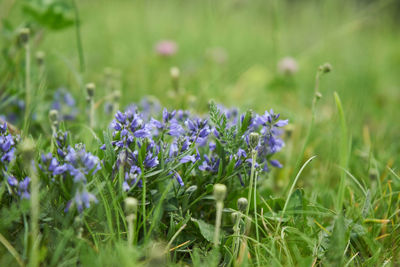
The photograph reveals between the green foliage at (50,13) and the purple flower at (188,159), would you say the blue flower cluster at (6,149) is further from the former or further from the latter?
the green foliage at (50,13)

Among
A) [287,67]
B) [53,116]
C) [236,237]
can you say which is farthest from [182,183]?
[287,67]

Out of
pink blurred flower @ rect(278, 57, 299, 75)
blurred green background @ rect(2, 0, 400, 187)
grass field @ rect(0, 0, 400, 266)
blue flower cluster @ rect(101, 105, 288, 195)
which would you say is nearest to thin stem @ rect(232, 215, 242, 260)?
grass field @ rect(0, 0, 400, 266)

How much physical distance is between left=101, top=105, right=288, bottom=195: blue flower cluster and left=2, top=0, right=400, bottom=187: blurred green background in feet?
0.74

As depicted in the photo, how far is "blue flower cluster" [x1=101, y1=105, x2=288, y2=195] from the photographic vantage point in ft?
3.55

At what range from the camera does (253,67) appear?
10.8ft

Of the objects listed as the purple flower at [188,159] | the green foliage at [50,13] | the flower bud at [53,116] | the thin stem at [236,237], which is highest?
the green foliage at [50,13]

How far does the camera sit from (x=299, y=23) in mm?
5359

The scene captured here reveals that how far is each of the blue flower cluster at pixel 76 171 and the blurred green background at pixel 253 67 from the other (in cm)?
63

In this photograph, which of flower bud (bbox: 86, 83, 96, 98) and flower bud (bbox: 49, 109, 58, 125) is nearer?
flower bud (bbox: 49, 109, 58, 125)

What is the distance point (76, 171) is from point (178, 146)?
0.33 m

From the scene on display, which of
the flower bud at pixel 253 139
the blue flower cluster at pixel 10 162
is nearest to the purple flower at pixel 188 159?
the flower bud at pixel 253 139

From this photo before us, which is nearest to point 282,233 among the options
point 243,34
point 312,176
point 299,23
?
point 312,176

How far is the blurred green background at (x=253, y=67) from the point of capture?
193 centimetres

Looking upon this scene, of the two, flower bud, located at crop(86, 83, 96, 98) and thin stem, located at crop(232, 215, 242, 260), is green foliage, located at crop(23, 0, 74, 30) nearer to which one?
flower bud, located at crop(86, 83, 96, 98)
